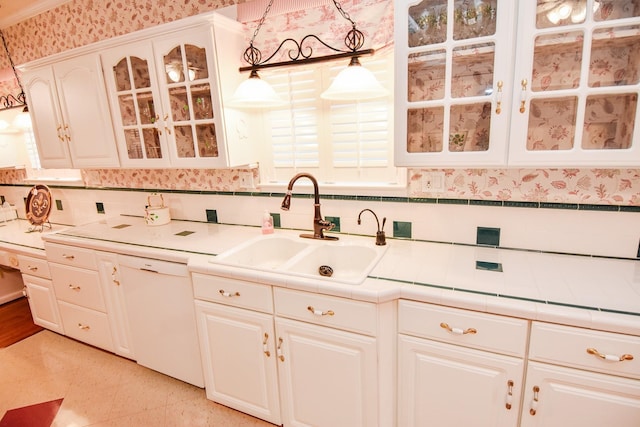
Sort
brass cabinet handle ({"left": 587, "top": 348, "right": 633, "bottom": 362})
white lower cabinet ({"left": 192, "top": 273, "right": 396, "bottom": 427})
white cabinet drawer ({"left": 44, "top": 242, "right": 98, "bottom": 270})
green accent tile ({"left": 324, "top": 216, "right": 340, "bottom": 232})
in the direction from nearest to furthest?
brass cabinet handle ({"left": 587, "top": 348, "right": 633, "bottom": 362})
white lower cabinet ({"left": 192, "top": 273, "right": 396, "bottom": 427})
green accent tile ({"left": 324, "top": 216, "right": 340, "bottom": 232})
white cabinet drawer ({"left": 44, "top": 242, "right": 98, "bottom": 270})

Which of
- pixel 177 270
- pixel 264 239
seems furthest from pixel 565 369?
pixel 177 270

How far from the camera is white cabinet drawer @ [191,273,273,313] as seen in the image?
1.55 meters

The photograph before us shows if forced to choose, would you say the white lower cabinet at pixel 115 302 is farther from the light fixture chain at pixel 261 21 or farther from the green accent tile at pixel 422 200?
the green accent tile at pixel 422 200

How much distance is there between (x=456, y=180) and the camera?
5.60ft

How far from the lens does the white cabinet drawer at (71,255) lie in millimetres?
2176

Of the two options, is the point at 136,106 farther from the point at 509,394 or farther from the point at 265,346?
the point at 509,394

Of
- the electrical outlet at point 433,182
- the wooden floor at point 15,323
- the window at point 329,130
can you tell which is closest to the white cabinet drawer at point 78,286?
the wooden floor at point 15,323

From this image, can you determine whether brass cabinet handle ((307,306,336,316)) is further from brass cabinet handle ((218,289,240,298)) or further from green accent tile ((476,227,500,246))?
green accent tile ((476,227,500,246))

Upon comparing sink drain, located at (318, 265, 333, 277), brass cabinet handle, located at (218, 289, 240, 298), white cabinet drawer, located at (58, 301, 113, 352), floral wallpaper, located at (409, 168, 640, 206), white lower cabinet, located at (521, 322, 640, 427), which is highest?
floral wallpaper, located at (409, 168, 640, 206)

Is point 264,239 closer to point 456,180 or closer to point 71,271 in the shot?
point 456,180

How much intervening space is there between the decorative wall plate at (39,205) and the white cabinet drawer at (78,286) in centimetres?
71

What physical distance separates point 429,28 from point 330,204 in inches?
39.9

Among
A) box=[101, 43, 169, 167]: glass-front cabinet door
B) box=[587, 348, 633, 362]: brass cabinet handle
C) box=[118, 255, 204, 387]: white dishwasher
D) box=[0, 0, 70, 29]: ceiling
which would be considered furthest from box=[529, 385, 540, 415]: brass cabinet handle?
box=[0, 0, 70, 29]: ceiling

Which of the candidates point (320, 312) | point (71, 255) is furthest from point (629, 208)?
point (71, 255)
